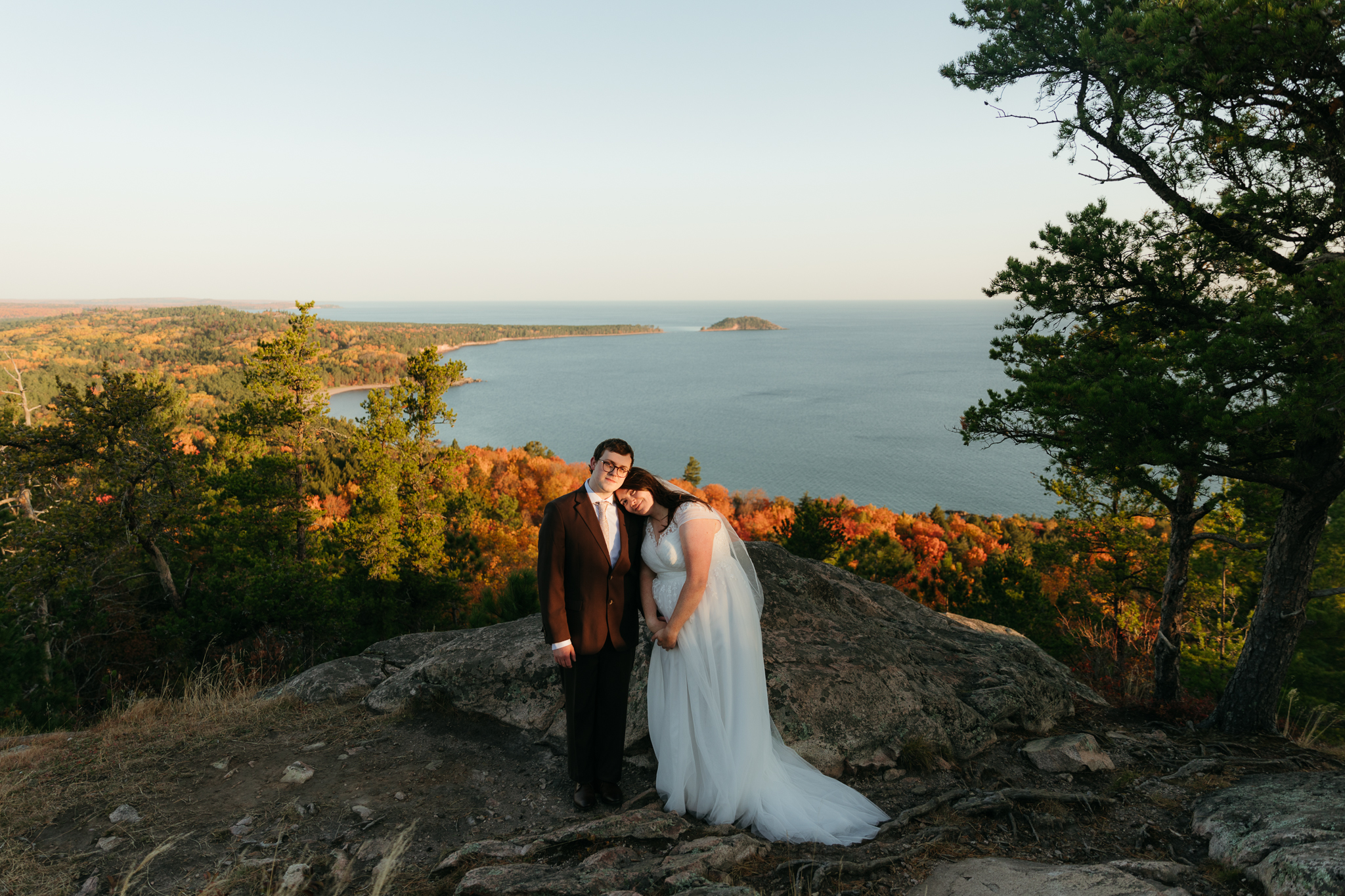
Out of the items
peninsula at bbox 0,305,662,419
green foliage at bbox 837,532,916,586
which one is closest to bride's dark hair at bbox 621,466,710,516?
green foliage at bbox 837,532,916,586

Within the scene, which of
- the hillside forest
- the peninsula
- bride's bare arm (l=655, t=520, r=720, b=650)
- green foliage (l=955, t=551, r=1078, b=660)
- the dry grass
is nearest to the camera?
the dry grass

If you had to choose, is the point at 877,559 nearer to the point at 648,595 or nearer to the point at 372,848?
the point at 648,595

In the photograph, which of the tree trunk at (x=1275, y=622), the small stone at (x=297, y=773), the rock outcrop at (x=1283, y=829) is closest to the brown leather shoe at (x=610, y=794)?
the small stone at (x=297, y=773)

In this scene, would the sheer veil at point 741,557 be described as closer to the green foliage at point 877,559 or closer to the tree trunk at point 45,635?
the green foliage at point 877,559

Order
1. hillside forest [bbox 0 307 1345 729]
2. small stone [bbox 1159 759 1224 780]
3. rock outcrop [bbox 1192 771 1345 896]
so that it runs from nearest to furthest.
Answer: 1. rock outcrop [bbox 1192 771 1345 896]
2. small stone [bbox 1159 759 1224 780]
3. hillside forest [bbox 0 307 1345 729]

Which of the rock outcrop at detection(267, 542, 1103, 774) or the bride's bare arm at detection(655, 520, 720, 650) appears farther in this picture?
the rock outcrop at detection(267, 542, 1103, 774)

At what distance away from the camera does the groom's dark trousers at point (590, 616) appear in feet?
13.1

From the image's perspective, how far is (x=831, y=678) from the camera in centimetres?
514

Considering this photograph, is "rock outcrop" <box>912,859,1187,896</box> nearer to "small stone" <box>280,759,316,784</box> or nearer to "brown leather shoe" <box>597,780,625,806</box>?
"brown leather shoe" <box>597,780,625,806</box>

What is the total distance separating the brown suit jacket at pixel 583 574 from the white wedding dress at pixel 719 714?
199mm

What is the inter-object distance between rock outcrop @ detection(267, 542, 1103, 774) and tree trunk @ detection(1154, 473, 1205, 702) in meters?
2.45

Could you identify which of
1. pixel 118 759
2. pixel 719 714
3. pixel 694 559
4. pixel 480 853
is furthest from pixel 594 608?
pixel 118 759

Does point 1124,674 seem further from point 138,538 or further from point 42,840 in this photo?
point 138,538

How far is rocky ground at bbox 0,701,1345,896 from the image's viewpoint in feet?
10.7
